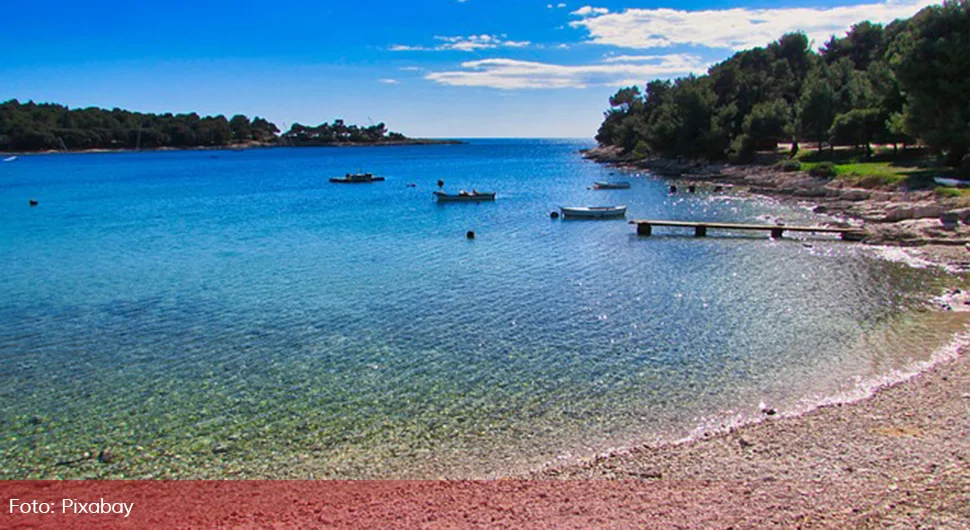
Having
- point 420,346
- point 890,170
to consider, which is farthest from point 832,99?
point 420,346

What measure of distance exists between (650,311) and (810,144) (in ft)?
306

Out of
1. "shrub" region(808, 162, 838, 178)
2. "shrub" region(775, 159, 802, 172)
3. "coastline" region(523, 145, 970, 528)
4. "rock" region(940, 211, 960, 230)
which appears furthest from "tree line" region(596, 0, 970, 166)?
"coastline" region(523, 145, 970, 528)

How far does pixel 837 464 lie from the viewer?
12.8 m

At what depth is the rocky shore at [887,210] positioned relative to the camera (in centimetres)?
3694

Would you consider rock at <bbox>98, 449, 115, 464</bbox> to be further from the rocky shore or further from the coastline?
the rocky shore

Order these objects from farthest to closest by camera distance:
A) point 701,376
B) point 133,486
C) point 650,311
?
point 650,311 → point 701,376 → point 133,486

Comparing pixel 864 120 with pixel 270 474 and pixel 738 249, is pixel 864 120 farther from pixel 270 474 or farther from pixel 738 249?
pixel 270 474

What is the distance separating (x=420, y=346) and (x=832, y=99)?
81294 mm

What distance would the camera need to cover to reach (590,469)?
13406 mm

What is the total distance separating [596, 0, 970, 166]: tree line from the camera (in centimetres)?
4928

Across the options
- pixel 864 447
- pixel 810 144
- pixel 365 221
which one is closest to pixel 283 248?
pixel 365 221

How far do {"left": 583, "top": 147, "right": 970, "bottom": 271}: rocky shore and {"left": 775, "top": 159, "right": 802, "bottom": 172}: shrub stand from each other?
0.87m

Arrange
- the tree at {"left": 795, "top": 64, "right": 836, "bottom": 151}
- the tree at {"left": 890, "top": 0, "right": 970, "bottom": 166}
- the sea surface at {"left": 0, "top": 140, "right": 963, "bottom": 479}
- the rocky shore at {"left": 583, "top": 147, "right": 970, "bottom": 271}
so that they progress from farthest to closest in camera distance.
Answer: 1. the tree at {"left": 795, "top": 64, "right": 836, "bottom": 151}
2. the tree at {"left": 890, "top": 0, "right": 970, "bottom": 166}
3. the rocky shore at {"left": 583, "top": 147, "right": 970, "bottom": 271}
4. the sea surface at {"left": 0, "top": 140, "right": 963, "bottom": 479}

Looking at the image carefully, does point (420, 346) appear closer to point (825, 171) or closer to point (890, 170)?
point (890, 170)
